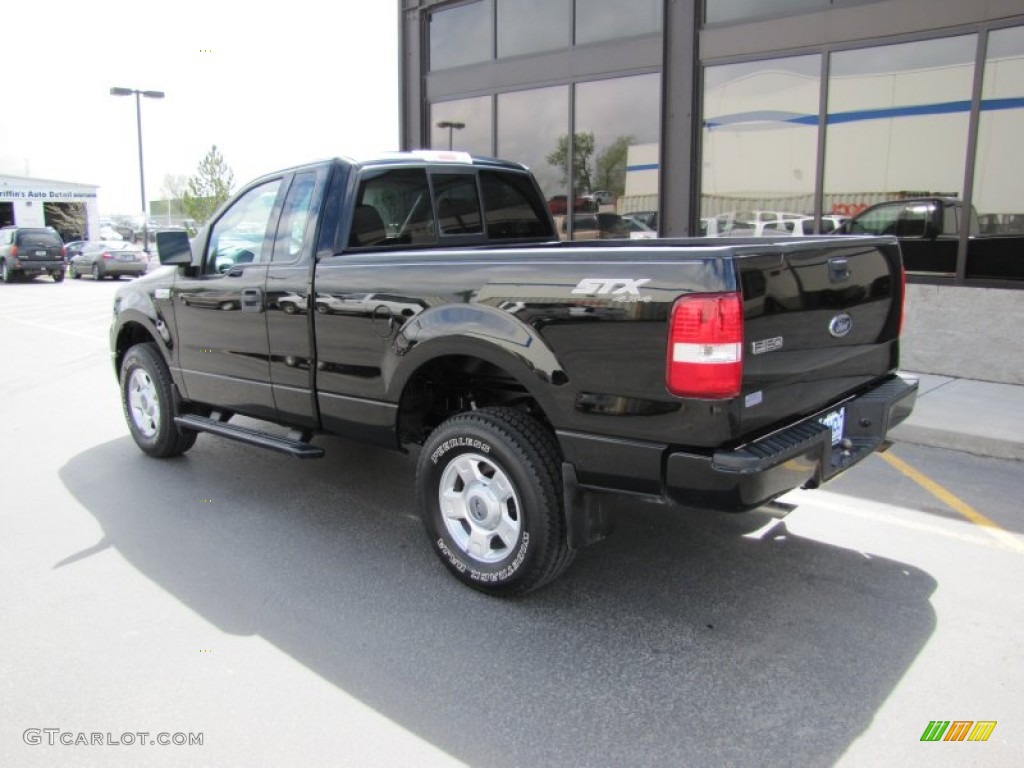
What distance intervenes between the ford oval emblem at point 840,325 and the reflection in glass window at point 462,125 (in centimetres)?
926

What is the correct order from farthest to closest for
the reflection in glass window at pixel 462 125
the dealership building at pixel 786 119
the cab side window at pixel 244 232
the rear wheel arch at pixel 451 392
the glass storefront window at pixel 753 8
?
1. the reflection in glass window at pixel 462 125
2. the glass storefront window at pixel 753 8
3. the dealership building at pixel 786 119
4. the cab side window at pixel 244 232
5. the rear wheel arch at pixel 451 392

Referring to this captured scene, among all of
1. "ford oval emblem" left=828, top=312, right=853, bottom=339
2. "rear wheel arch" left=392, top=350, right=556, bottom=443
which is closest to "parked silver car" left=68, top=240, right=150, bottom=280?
"rear wheel arch" left=392, top=350, right=556, bottom=443

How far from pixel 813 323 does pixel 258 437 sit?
3.06 m

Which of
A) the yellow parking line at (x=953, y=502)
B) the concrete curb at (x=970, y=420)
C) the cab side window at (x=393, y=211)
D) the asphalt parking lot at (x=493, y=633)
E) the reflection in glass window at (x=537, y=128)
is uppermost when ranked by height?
the reflection in glass window at (x=537, y=128)

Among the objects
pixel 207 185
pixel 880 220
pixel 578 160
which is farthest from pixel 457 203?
pixel 207 185

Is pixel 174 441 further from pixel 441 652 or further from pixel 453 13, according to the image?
pixel 453 13

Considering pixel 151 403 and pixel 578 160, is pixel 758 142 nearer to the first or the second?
pixel 578 160

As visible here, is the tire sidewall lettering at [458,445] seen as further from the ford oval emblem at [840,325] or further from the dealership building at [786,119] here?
the dealership building at [786,119]

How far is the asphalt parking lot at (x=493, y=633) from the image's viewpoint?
265 cm

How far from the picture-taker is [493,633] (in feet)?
10.9

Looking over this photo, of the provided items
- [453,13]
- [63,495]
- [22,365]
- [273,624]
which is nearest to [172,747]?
[273,624]

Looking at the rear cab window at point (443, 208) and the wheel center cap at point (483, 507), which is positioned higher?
the rear cab window at point (443, 208)

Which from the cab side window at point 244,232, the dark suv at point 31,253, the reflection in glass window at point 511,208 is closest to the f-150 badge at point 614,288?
the reflection in glass window at point 511,208

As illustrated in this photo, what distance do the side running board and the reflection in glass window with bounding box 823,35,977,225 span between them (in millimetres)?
6966
